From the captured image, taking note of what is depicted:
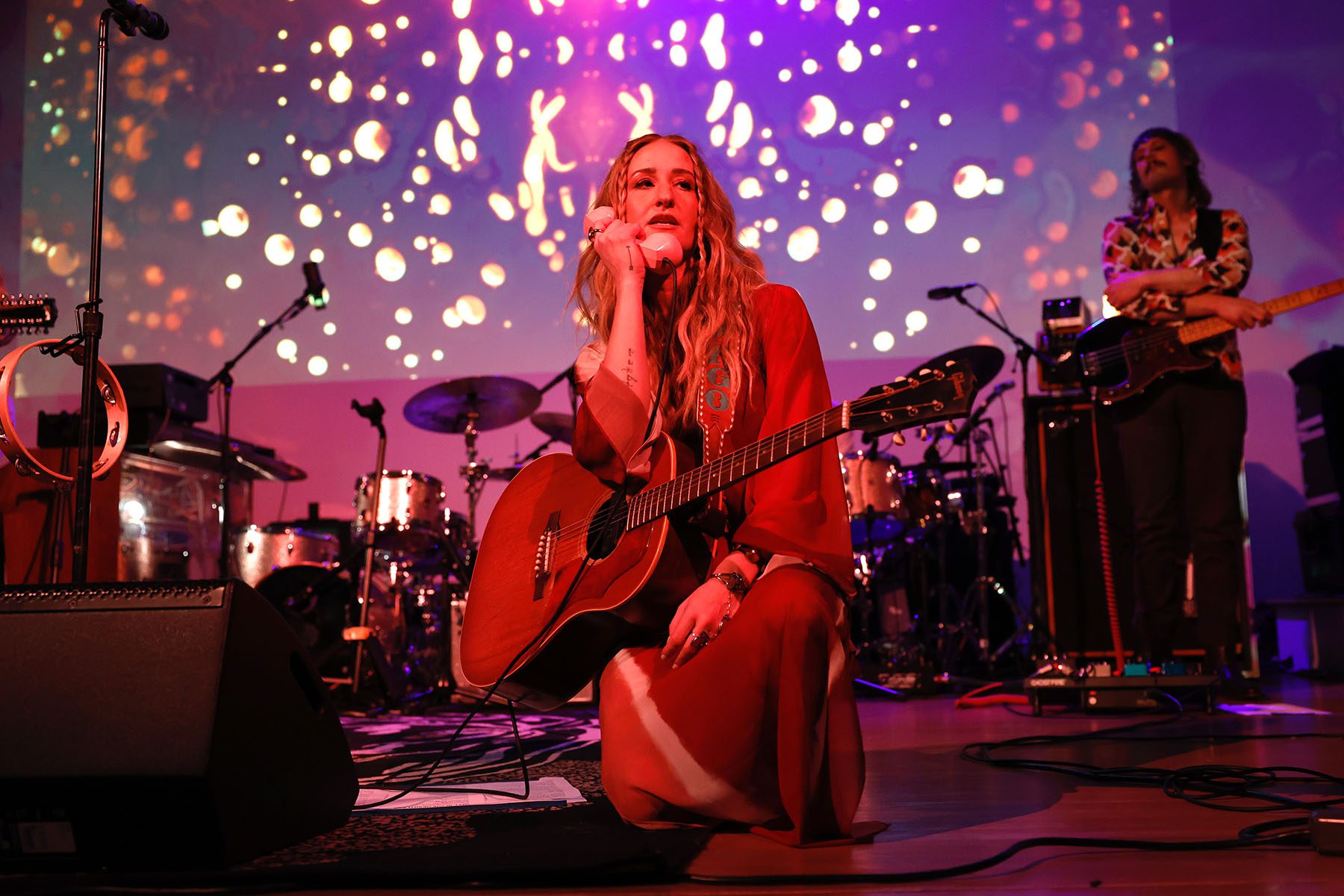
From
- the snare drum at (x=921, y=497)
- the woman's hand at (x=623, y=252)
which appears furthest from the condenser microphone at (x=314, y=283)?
the woman's hand at (x=623, y=252)

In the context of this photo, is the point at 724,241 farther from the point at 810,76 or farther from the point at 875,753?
the point at 810,76

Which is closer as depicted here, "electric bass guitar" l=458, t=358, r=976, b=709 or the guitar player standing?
"electric bass guitar" l=458, t=358, r=976, b=709

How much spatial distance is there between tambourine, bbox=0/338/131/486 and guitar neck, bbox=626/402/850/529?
1.87 metres

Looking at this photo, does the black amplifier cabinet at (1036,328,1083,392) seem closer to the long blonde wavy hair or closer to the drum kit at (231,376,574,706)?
the drum kit at (231,376,574,706)

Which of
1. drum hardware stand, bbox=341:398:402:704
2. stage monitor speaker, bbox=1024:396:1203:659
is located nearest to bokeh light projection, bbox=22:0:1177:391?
stage monitor speaker, bbox=1024:396:1203:659

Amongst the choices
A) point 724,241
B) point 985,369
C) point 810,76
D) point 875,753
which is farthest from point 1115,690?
point 810,76

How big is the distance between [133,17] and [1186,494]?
3611mm

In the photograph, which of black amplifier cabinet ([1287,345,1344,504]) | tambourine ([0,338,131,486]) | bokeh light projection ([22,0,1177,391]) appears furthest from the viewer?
bokeh light projection ([22,0,1177,391])

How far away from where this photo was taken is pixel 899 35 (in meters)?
5.93

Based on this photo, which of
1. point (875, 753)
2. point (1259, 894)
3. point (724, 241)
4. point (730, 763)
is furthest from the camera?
point (875, 753)

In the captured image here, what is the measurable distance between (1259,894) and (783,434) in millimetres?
849

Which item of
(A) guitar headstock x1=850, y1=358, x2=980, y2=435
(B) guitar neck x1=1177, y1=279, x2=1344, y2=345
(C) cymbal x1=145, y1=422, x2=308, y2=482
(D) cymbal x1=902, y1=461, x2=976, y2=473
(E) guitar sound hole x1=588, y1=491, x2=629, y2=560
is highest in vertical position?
(B) guitar neck x1=1177, y1=279, x2=1344, y2=345

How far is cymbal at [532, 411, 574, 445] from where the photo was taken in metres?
5.19

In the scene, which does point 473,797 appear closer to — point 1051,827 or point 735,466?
point 735,466
